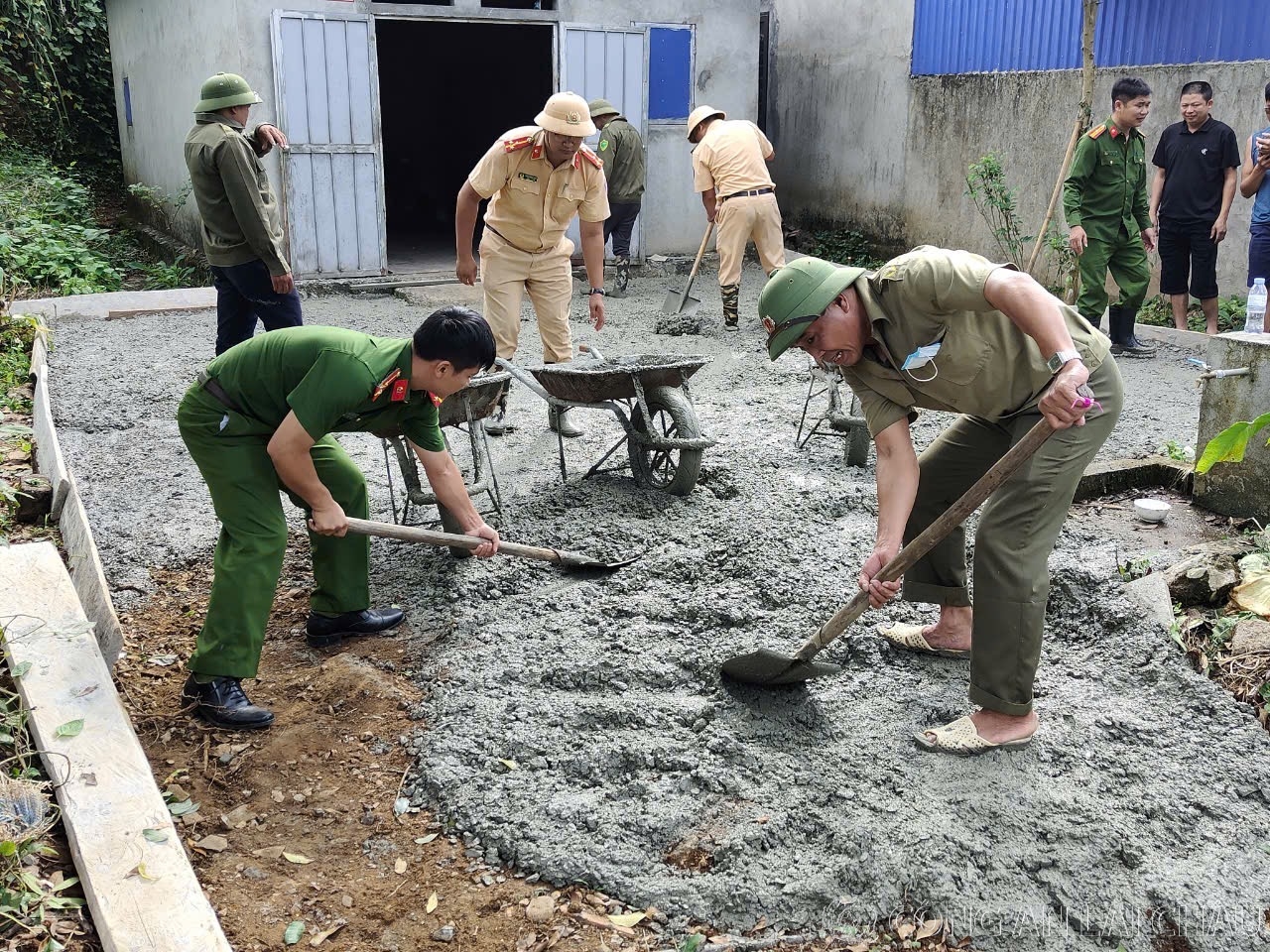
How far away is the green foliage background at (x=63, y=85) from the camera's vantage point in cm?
1424

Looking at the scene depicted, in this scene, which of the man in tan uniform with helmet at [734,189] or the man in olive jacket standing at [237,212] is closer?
the man in olive jacket standing at [237,212]

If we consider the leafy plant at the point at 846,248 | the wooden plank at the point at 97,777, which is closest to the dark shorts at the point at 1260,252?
the leafy plant at the point at 846,248

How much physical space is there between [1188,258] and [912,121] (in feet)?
13.4

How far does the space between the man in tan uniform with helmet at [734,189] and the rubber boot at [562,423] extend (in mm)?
2852

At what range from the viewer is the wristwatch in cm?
263

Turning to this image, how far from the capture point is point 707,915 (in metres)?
2.56

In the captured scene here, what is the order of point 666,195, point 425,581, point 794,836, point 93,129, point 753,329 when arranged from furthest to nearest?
point 93,129, point 666,195, point 753,329, point 425,581, point 794,836

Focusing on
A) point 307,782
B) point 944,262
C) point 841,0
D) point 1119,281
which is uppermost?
point 841,0

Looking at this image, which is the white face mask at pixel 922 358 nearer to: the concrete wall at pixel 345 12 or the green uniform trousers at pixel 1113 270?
the green uniform trousers at pixel 1113 270

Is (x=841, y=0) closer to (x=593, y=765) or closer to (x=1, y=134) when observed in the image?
(x=1, y=134)

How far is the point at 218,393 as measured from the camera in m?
3.32

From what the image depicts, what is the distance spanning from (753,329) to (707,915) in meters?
6.89

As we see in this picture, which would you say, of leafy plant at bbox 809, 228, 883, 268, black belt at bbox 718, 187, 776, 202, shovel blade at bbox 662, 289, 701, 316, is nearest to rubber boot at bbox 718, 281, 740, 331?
shovel blade at bbox 662, 289, 701, 316

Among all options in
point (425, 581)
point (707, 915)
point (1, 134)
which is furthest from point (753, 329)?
point (1, 134)
